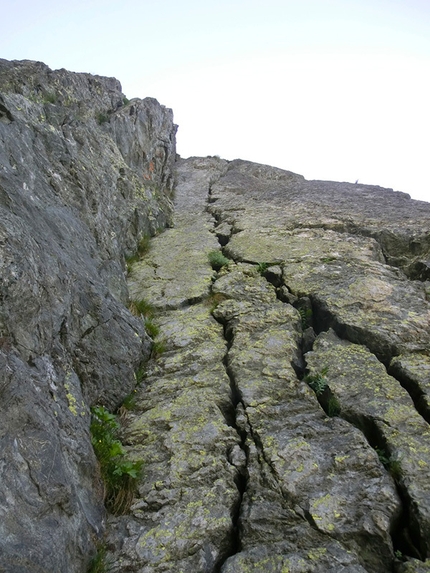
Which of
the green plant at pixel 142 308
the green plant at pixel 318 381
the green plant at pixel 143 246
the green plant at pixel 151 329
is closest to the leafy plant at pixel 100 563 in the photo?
the green plant at pixel 318 381

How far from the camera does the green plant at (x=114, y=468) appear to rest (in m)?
5.40

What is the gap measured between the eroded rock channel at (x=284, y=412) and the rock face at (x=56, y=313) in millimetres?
804

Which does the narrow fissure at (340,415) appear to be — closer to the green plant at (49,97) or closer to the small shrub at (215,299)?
the small shrub at (215,299)

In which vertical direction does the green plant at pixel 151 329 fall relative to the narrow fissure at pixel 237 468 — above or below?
above

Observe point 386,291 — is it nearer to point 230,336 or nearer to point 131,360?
point 230,336

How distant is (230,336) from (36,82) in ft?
29.5

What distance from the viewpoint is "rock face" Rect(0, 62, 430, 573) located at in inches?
182

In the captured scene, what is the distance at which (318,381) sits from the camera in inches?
278

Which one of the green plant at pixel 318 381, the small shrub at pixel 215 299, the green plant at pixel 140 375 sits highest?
the small shrub at pixel 215 299

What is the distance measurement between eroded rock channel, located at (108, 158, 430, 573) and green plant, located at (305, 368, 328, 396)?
0.03 meters

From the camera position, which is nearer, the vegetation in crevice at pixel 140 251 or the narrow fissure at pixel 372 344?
the narrow fissure at pixel 372 344

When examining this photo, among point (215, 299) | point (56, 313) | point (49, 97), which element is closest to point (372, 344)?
point (215, 299)

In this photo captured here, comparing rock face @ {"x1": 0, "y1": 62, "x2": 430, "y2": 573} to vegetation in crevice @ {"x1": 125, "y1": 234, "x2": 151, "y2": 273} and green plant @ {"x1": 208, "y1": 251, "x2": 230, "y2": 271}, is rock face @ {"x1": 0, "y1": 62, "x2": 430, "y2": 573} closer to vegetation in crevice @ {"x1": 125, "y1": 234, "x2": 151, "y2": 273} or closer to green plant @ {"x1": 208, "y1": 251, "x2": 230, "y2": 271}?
green plant @ {"x1": 208, "y1": 251, "x2": 230, "y2": 271}

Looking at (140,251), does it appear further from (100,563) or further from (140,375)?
(100,563)
